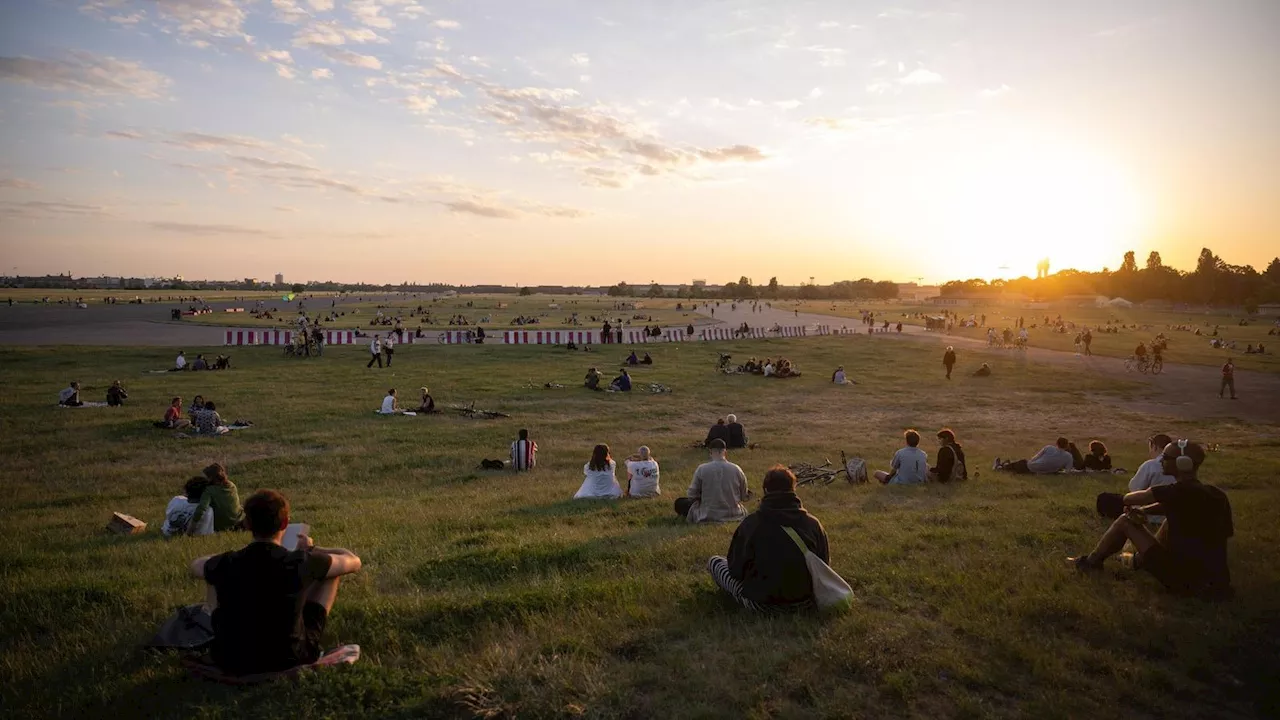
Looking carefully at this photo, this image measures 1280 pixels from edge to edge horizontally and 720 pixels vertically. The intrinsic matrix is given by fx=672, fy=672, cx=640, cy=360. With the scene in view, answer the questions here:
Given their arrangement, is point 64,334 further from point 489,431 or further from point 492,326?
point 489,431

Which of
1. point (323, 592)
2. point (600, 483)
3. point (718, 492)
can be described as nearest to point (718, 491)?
point (718, 492)

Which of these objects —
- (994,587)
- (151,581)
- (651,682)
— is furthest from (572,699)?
(151,581)

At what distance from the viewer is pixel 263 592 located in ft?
16.0

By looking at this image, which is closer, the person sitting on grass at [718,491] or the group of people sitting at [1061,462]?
the person sitting on grass at [718,491]

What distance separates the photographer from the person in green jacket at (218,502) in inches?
390

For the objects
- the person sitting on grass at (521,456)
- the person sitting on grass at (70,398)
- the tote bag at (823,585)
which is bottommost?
the person sitting on grass at (521,456)

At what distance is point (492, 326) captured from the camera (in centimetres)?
7006

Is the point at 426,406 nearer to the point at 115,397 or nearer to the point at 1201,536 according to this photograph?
the point at 115,397

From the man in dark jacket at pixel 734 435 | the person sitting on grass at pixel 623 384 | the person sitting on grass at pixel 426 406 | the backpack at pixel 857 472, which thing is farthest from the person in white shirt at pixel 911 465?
the person sitting on grass at pixel 623 384

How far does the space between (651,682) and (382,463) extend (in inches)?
505

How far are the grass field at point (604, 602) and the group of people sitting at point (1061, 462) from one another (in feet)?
3.69

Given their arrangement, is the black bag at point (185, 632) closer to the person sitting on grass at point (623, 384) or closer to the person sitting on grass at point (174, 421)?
the person sitting on grass at point (174, 421)

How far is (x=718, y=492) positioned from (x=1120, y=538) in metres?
4.91

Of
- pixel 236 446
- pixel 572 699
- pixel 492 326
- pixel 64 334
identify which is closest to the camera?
pixel 572 699
